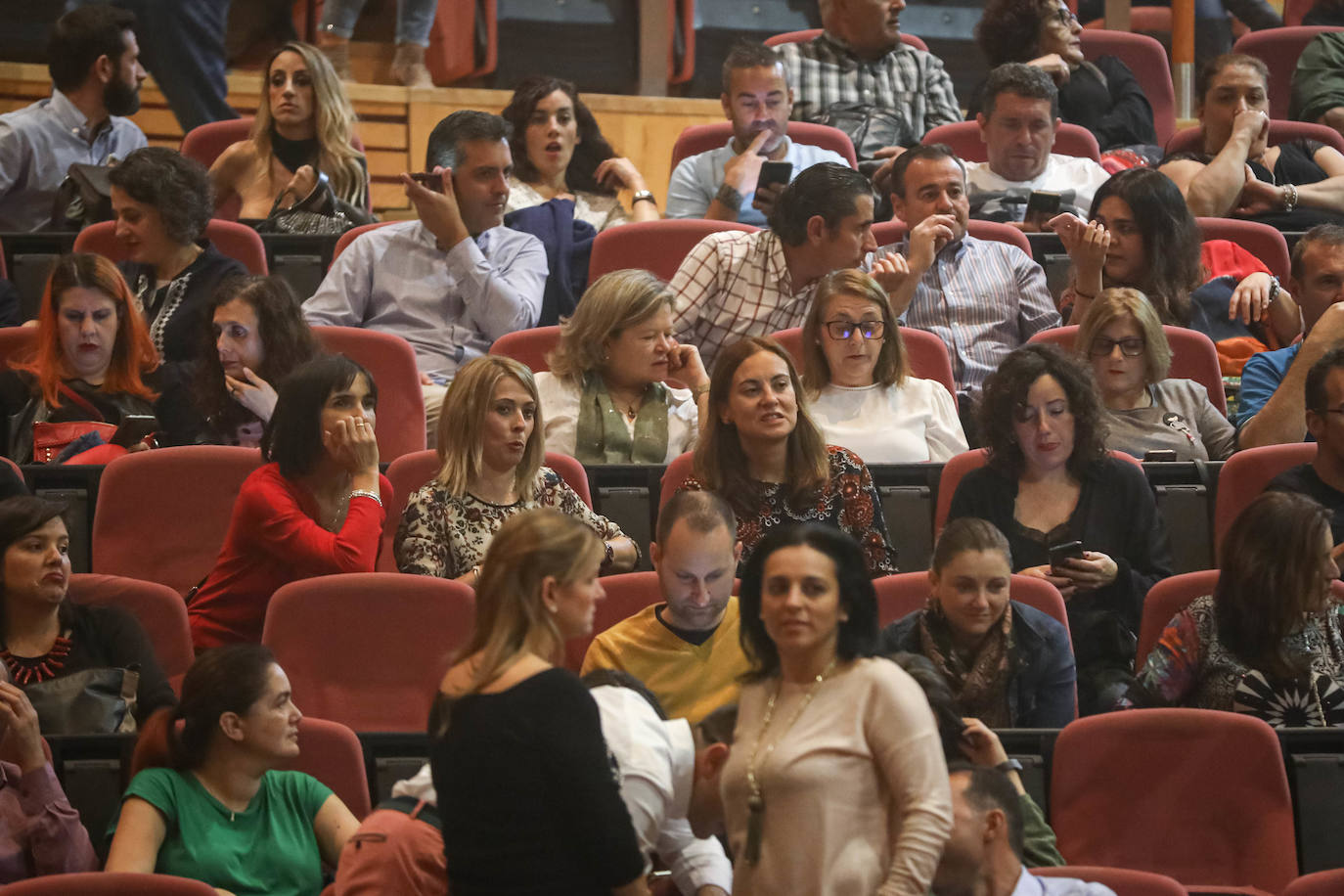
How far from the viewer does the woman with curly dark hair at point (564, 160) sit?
14.9 ft

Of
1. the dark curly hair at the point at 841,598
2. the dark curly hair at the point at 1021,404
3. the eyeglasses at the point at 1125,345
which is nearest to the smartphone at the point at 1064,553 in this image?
the dark curly hair at the point at 1021,404

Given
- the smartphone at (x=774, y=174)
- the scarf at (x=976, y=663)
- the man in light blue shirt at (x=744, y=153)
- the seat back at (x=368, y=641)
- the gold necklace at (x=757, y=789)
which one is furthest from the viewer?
the man in light blue shirt at (x=744, y=153)

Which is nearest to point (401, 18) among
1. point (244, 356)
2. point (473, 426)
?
point (244, 356)

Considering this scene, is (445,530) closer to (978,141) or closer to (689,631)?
(689,631)

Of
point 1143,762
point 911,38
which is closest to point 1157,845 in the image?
point 1143,762

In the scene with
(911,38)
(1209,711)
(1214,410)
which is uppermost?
(911,38)

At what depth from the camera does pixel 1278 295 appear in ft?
12.9

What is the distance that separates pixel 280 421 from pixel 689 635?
826 millimetres

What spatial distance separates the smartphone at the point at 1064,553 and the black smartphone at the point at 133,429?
1.64m

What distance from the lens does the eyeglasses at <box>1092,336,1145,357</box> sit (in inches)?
134

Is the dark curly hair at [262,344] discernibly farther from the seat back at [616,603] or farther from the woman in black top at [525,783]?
the woman in black top at [525,783]

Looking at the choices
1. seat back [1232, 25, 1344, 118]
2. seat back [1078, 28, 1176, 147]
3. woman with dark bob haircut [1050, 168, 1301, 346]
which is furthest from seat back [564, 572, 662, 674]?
seat back [1232, 25, 1344, 118]

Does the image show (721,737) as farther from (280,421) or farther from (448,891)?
(280,421)

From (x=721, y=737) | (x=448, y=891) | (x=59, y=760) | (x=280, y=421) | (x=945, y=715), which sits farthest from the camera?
(x=280, y=421)
